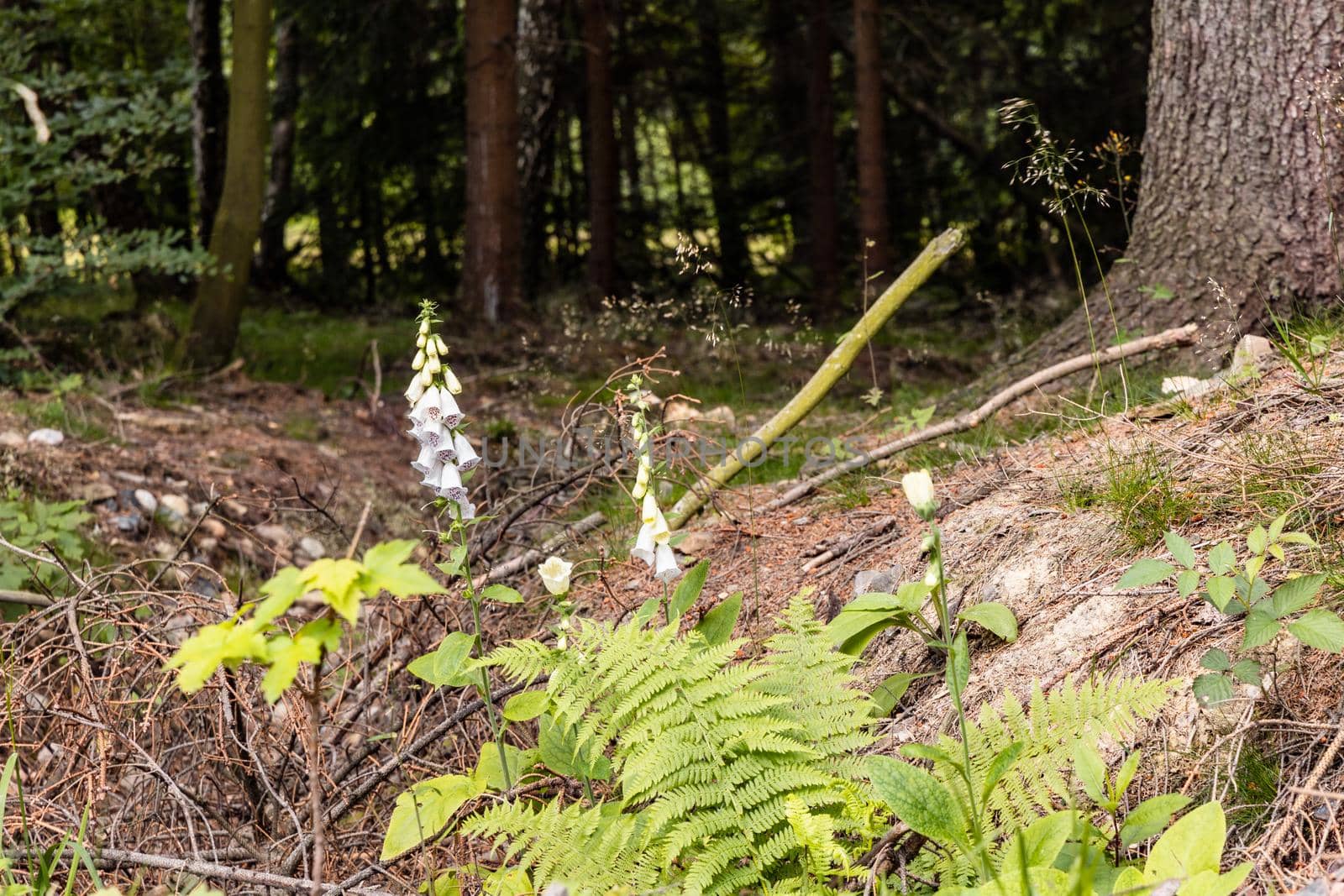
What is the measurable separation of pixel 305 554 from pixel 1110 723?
4.20 meters

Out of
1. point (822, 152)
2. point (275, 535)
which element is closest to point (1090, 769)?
point (275, 535)

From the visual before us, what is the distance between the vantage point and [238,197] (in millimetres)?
8031

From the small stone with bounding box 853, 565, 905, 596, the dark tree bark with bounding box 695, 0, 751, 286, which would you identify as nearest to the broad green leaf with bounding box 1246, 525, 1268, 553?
the small stone with bounding box 853, 565, 905, 596

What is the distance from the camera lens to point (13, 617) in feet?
12.3

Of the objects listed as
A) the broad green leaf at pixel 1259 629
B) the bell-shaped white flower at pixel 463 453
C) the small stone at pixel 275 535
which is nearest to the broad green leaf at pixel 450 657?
the bell-shaped white flower at pixel 463 453

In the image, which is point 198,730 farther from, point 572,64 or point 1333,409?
point 572,64

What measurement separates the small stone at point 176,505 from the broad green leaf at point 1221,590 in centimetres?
475

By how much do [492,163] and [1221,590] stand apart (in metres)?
9.23

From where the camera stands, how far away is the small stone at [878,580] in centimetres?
303

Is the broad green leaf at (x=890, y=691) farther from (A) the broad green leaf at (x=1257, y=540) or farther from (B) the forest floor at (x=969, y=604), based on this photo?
(A) the broad green leaf at (x=1257, y=540)

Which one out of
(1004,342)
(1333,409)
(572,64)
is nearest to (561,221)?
(572,64)

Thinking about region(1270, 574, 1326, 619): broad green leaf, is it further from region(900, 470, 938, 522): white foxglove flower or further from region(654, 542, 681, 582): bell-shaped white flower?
region(654, 542, 681, 582): bell-shaped white flower

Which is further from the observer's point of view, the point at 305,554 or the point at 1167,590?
the point at 305,554

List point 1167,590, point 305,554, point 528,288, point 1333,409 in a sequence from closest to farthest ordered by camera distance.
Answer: point 1167,590 → point 1333,409 → point 305,554 → point 528,288
